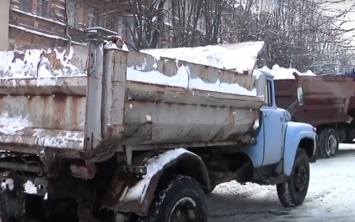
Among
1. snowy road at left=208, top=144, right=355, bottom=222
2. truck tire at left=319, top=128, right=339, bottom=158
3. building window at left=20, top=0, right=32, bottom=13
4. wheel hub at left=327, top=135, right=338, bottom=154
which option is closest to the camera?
snowy road at left=208, top=144, right=355, bottom=222

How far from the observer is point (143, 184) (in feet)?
15.8

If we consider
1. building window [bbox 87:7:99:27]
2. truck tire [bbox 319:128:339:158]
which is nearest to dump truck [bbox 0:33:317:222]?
truck tire [bbox 319:128:339:158]

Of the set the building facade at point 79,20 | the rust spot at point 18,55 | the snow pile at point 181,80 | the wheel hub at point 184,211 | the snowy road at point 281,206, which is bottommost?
the snowy road at point 281,206

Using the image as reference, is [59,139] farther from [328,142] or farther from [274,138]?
[328,142]

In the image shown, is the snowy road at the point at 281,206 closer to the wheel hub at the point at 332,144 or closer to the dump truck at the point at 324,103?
the dump truck at the point at 324,103

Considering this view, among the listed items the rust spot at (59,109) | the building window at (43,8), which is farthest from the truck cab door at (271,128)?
the building window at (43,8)

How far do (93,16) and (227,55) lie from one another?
1946cm

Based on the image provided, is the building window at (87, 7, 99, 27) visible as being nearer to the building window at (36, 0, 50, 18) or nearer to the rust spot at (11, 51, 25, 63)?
the building window at (36, 0, 50, 18)

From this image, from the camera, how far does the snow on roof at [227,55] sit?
7.04 m

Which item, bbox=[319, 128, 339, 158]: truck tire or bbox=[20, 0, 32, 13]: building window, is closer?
bbox=[319, 128, 339, 158]: truck tire

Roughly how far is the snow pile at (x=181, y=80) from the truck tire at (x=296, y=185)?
8.38 feet

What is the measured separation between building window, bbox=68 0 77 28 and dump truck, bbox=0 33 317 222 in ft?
64.6

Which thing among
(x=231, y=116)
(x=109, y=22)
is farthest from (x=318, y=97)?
(x=109, y=22)

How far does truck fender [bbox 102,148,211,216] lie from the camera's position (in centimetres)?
475
